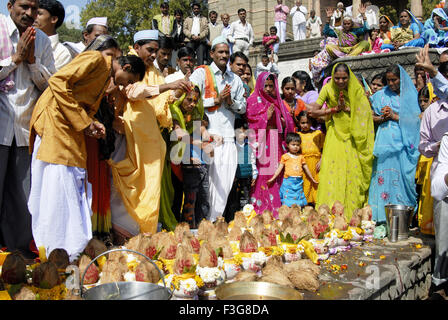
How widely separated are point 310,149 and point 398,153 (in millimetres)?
1207

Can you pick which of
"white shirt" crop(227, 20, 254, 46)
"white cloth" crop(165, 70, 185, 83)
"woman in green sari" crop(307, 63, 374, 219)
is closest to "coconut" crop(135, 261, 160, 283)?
"white cloth" crop(165, 70, 185, 83)

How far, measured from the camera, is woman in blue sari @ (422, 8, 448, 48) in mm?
9703

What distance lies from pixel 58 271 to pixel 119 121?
1.95m

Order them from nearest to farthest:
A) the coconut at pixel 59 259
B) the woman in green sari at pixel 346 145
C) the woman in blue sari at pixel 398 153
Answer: the coconut at pixel 59 259 → the woman in blue sari at pixel 398 153 → the woman in green sari at pixel 346 145

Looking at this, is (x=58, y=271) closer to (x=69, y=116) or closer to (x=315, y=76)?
(x=69, y=116)

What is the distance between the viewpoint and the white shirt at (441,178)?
371 centimetres

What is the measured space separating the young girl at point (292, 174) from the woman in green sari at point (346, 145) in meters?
0.28

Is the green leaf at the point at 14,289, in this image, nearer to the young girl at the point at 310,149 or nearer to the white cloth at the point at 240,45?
the young girl at the point at 310,149

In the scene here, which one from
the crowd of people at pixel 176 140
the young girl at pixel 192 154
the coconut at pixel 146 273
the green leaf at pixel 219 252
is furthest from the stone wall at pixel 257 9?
the coconut at pixel 146 273

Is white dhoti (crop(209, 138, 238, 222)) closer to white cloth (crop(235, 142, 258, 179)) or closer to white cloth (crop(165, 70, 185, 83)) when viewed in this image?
white cloth (crop(235, 142, 258, 179))

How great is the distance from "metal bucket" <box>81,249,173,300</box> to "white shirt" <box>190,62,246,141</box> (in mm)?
3057

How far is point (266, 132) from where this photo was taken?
20.2 feet

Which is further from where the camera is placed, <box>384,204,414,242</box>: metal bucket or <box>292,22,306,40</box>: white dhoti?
<box>292,22,306,40</box>: white dhoti

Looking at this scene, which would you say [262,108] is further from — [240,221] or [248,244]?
[248,244]
